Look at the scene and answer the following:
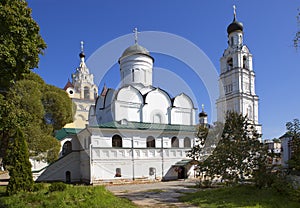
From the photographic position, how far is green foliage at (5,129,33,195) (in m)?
11.1

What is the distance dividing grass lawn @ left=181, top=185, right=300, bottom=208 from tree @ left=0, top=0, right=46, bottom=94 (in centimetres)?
976

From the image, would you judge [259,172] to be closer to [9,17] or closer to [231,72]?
[9,17]

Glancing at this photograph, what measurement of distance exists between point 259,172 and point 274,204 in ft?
8.61

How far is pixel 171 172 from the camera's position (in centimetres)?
2289

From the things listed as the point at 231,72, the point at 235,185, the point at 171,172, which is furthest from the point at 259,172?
the point at 231,72

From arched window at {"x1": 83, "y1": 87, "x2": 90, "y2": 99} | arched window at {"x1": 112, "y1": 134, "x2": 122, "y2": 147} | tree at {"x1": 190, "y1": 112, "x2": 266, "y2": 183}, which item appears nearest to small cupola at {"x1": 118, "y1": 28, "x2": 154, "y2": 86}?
arched window at {"x1": 112, "y1": 134, "x2": 122, "y2": 147}

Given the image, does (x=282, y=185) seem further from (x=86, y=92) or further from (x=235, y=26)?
(x=86, y=92)

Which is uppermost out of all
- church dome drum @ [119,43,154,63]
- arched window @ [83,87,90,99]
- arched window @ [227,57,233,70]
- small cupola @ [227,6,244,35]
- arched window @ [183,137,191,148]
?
small cupola @ [227,6,244,35]

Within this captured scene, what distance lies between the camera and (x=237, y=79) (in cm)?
3897

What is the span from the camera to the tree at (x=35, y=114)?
12812 mm

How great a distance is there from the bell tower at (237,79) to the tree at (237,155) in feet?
83.0

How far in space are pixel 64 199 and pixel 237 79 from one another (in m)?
34.4

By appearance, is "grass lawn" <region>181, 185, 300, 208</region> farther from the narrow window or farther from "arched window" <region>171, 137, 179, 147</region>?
"arched window" <region>171, 137, 179, 147</region>

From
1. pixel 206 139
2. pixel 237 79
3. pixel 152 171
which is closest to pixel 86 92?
pixel 237 79
